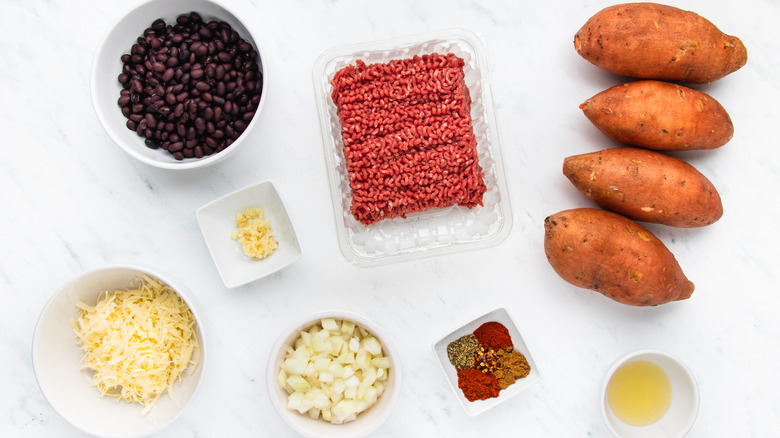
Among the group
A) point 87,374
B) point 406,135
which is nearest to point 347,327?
point 406,135

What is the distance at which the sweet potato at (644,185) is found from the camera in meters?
1.53

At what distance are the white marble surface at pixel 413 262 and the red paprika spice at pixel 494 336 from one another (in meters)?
0.10

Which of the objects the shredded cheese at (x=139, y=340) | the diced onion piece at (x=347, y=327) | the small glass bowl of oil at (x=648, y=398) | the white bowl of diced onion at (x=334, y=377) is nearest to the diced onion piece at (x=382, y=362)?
the white bowl of diced onion at (x=334, y=377)

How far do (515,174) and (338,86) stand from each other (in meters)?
0.59

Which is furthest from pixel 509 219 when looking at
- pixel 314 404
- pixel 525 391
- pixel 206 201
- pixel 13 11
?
pixel 13 11

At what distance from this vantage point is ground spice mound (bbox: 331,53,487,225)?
150cm

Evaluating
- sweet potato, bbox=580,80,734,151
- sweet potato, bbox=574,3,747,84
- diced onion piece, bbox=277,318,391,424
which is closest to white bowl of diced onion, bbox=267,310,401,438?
diced onion piece, bbox=277,318,391,424

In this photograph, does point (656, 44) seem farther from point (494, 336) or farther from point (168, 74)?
point (168, 74)

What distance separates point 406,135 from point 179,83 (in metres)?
0.62

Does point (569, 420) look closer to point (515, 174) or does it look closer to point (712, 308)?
point (712, 308)

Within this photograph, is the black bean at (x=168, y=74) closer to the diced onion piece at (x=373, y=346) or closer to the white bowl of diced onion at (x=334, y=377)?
the white bowl of diced onion at (x=334, y=377)

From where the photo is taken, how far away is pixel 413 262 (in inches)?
66.6

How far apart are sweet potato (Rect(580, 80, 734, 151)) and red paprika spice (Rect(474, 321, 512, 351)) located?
638mm

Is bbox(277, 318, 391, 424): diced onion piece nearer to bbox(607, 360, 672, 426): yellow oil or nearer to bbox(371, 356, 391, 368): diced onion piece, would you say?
bbox(371, 356, 391, 368): diced onion piece
